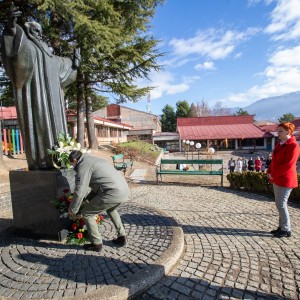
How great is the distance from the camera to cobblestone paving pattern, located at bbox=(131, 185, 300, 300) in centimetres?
265

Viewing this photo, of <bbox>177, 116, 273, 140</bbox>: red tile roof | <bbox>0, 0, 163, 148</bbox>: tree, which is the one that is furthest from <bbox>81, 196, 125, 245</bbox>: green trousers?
<bbox>177, 116, 273, 140</bbox>: red tile roof

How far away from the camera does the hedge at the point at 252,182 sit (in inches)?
287

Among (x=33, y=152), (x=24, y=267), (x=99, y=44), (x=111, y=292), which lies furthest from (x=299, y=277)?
(x=99, y=44)

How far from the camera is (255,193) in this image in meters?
7.43

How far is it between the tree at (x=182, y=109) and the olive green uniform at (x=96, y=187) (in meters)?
53.8

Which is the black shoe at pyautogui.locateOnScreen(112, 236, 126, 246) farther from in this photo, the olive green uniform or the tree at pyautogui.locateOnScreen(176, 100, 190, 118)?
the tree at pyautogui.locateOnScreen(176, 100, 190, 118)

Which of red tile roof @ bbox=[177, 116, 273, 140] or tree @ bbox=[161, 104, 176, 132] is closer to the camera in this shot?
red tile roof @ bbox=[177, 116, 273, 140]

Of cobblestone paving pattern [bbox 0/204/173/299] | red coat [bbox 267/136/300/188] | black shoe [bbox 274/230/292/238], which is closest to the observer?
cobblestone paving pattern [bbox 0/204/173/299]

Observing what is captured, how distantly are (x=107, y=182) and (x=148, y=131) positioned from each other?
3717 cm

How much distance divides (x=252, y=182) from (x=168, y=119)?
168ft

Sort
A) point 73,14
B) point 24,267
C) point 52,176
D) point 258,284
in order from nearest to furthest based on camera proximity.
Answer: point 258,284 → point 24,267 → point 52,176 → point 73,14

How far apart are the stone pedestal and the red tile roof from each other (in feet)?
108

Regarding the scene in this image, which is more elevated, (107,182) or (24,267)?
(107,182)

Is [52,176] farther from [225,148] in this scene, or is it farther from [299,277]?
[225,148]
